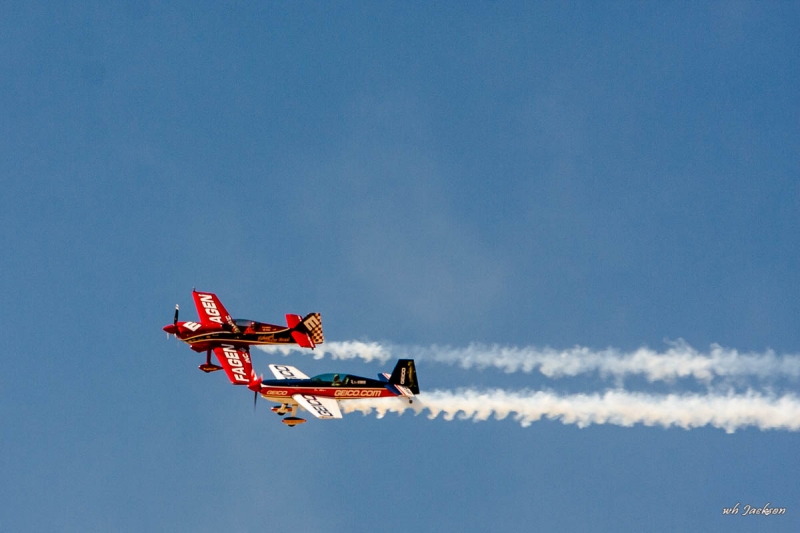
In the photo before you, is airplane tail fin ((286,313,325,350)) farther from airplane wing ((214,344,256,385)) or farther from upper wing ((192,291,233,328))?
upper wing ((192,291,233,328))

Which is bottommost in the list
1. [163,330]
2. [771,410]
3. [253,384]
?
[771,410]

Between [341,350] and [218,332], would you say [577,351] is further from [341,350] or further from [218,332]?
[218,332]

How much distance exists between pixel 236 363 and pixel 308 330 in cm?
544

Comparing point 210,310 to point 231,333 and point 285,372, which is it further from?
point 285,372

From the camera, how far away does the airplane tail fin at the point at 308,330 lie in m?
74.4

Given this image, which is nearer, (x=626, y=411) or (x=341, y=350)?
(x=626, y=411)

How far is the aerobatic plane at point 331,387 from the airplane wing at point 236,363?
0.87 m

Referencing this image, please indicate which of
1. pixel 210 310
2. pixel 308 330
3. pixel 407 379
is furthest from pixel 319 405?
pixel 210 310

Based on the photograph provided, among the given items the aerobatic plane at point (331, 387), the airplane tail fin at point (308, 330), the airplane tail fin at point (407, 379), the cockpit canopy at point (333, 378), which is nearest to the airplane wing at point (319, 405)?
the aerobatic plane at point (331, 387)

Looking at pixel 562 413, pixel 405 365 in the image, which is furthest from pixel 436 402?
pixel 562 413

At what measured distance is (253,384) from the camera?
6894 cm

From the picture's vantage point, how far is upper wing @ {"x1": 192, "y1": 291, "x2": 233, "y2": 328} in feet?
241

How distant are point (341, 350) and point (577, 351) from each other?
51.9ft

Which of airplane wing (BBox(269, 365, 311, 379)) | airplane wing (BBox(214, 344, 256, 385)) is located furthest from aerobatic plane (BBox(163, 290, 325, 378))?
airplane wing (BBox(269, 365, 311, 379))
